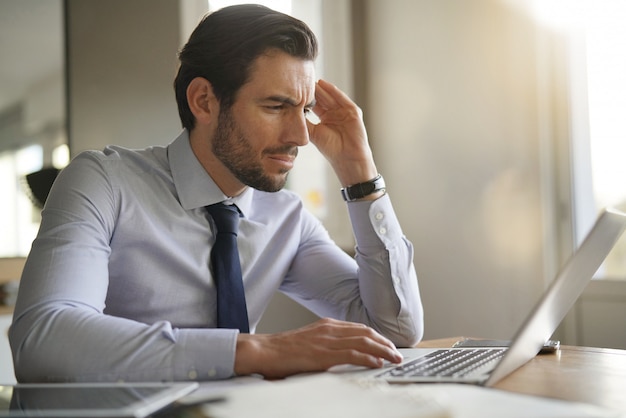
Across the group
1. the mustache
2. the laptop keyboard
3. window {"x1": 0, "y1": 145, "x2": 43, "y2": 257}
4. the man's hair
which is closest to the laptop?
the laptop keyboard

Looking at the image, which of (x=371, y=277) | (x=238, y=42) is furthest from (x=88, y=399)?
(x=238, y=42)

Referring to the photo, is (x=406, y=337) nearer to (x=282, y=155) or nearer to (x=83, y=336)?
(x=282, y=155)

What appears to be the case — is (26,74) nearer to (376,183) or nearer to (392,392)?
(376,183)

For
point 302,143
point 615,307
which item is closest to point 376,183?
point 302,143

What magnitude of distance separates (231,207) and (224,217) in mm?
66

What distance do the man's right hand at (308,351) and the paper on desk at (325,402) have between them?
0.30 metres

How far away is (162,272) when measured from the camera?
4.81 ft

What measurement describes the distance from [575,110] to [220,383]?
2.20 meters

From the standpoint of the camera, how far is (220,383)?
0.98 m

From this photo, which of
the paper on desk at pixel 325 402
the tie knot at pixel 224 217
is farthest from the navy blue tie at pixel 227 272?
the paper on desk at pixel 325 402

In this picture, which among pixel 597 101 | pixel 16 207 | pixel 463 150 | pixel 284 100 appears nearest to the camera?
pixel 284 100

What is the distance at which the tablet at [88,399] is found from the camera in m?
0.69

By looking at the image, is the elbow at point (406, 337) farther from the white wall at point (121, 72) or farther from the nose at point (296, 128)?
the white wall at point (121, 72)

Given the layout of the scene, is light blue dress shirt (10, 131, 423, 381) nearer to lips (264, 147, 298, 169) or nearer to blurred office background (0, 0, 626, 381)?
lips (264, 147, 298, 169)
